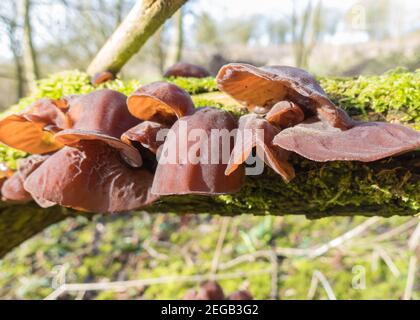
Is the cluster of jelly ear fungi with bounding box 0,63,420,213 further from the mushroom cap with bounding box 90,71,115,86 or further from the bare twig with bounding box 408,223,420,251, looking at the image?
the bare twig with bounding box 408,223,420,251

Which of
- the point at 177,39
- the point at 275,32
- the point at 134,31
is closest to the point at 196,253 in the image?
the point at 134,31

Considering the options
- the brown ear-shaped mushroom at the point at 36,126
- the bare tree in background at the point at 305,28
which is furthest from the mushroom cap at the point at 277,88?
the bare tree in background at the point at 305,28

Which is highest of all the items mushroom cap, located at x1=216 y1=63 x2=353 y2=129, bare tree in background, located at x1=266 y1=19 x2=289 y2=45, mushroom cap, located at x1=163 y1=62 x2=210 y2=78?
mushroom cap, located at x1=216 y1=63 x2=353 y2=129

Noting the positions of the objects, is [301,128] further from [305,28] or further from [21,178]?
[305,28]

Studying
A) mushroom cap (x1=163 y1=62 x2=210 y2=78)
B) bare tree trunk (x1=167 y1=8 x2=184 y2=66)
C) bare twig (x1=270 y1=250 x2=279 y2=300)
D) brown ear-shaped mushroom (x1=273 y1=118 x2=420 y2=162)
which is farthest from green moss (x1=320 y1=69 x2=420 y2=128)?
bare tree trunk (x1=167 y1=8 x2=184 y2=66)
